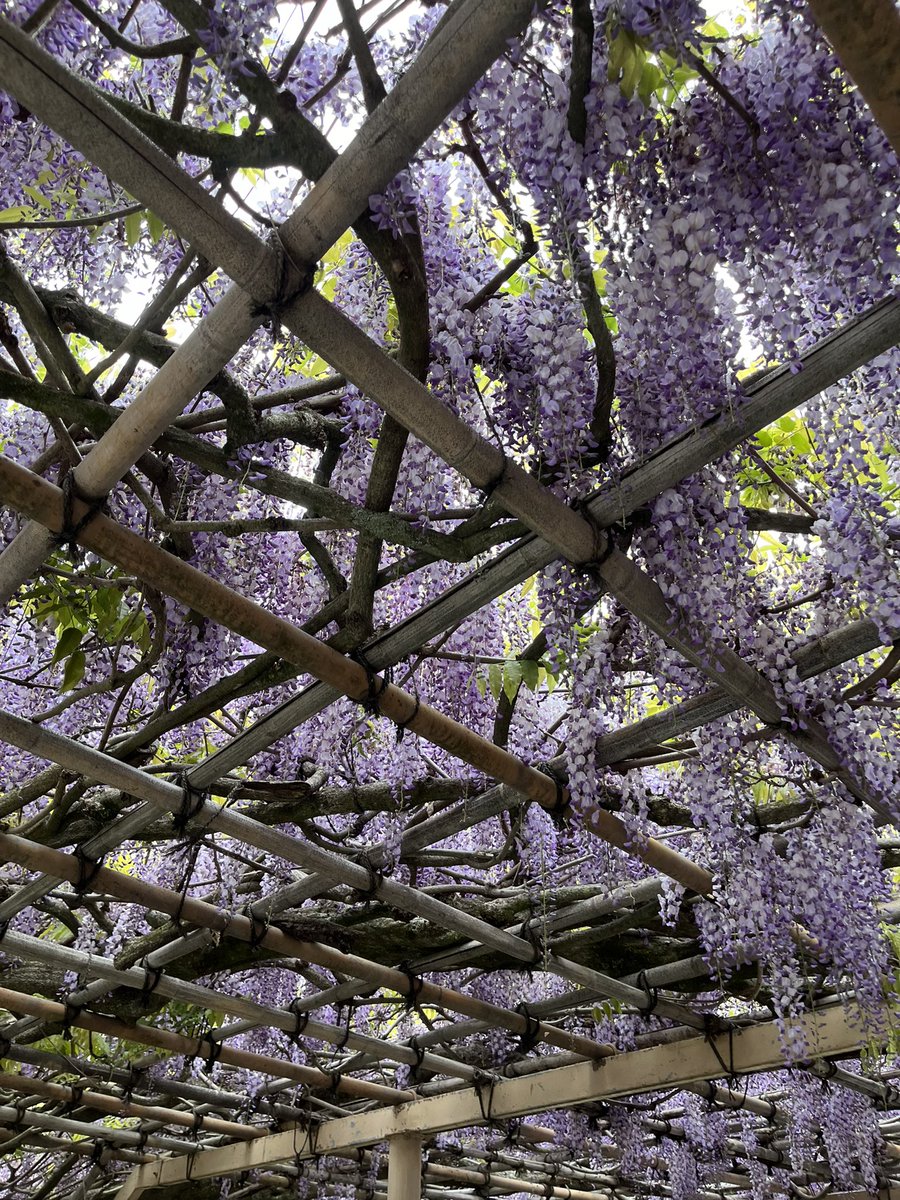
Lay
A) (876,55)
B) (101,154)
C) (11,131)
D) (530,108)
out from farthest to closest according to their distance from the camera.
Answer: (11,131) → (530,108) → (101,154) → (876,55)

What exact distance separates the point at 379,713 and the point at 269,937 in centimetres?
171

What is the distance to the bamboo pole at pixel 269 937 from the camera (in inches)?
120

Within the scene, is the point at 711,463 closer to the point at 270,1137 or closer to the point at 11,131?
the point at 11,131

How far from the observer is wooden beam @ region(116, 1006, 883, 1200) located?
4484 millimetres

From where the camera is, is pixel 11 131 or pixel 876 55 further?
pixel 11 131

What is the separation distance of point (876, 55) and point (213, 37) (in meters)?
0.81

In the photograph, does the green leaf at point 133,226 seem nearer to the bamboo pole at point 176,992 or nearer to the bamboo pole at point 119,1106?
the bamboo pole at point 176,992

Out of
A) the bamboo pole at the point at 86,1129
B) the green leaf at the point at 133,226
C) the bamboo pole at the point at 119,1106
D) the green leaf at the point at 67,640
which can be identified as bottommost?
the bamboo pole at the point at 86,1129

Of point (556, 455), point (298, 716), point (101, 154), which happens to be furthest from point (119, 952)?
point (101, 154)

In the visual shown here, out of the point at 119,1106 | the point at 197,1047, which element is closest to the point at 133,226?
the point at 197,1047

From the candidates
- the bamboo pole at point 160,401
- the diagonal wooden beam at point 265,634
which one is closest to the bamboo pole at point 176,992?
the diagonal wooden beam at point 265,634

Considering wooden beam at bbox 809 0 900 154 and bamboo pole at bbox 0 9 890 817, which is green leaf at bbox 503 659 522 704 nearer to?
bamboo pole at bbox 0 9 890 817

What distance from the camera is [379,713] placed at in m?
2.34

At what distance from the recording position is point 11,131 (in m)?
1.88
